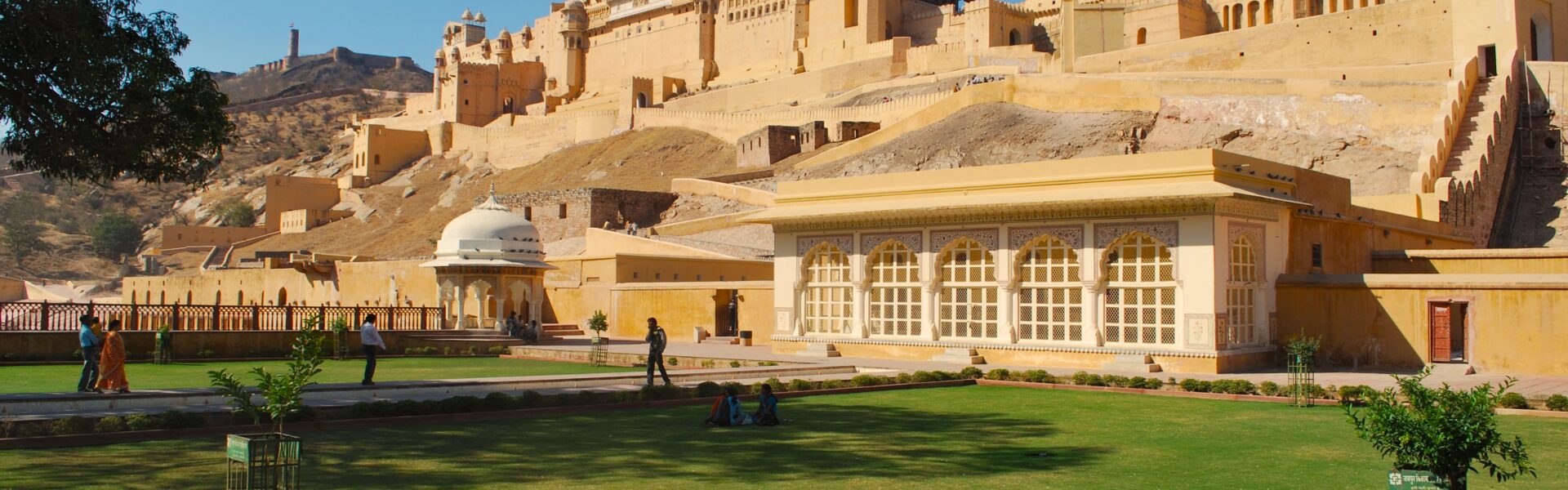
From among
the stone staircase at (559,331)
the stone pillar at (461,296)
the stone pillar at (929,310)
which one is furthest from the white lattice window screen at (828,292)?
the stone pillar at (461,296)

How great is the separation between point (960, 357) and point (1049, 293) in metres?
1.77

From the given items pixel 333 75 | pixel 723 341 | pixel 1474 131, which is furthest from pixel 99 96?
pixel 333 75

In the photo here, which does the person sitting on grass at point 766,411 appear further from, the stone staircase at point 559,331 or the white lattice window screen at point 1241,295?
the stone staircase at point 559,331

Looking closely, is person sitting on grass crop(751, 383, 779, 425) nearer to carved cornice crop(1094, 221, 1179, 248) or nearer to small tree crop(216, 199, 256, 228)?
carved cornice crop(1094, 221, 1179, 248)

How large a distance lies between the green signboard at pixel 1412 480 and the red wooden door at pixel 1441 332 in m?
13.0

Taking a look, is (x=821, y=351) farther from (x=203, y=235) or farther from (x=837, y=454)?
(x=203, y=235)

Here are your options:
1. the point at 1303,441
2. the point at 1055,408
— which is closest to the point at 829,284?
the point at 1055,408

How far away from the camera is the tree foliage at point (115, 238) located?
82562 millimetres

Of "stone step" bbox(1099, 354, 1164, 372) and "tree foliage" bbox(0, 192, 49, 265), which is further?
"tree foliage" bbox(0, 192, 49, 265)

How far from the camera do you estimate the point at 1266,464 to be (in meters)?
9.68

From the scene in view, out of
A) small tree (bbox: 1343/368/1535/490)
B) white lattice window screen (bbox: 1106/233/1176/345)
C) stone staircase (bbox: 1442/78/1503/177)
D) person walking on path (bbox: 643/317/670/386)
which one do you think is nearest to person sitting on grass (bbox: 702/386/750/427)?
person walking on path (bbox: 643/317/670/386)

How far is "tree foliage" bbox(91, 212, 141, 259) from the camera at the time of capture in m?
Answer: 82.6

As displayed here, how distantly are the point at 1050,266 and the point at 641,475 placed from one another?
12564mm

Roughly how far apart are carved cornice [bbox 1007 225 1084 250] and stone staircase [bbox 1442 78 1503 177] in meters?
14.6
